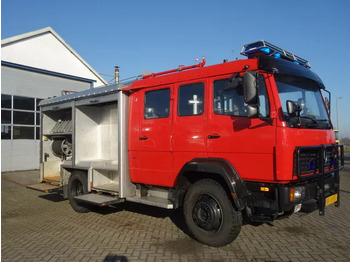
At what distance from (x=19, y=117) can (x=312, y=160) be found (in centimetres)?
1335

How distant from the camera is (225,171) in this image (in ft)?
14.6

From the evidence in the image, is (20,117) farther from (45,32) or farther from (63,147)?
(63,147)

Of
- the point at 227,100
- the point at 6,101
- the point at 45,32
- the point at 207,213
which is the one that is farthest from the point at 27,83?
the point at 207,213

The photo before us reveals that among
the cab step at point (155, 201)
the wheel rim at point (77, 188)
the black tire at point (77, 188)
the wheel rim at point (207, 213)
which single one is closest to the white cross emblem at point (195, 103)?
the wheel rim at point (207, 213)

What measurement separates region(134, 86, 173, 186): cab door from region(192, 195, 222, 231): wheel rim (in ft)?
2.69

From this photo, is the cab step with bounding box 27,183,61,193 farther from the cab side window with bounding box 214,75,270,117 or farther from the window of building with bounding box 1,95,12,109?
the window of building with bounding box 1,95,12,109

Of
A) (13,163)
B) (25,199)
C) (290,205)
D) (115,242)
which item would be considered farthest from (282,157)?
(13,163)

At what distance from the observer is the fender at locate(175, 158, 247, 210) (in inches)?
171

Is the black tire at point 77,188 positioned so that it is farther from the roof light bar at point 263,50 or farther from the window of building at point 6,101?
the window of building at point 6,101

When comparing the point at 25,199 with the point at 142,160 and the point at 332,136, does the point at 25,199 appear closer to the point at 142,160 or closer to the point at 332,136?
the point at 142,160

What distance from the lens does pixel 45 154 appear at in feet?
28.0

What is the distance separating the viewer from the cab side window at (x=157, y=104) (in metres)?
5.55

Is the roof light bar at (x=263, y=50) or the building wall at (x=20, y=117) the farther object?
the building wall at (x=20, y=117)

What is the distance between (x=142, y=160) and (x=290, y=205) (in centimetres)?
281
